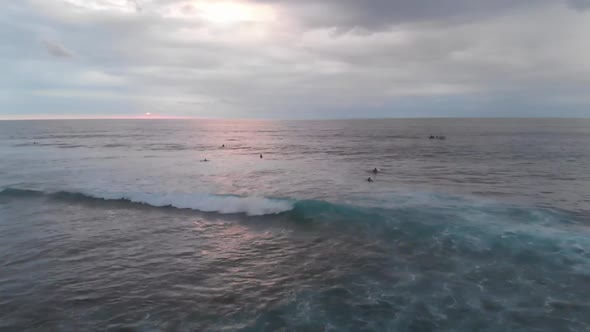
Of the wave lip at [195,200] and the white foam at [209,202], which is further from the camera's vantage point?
the wave lip at [195,200]

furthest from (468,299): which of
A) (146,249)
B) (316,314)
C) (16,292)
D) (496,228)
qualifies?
(16,292)

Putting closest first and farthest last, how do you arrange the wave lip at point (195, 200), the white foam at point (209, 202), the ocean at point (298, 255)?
the ocean at point (298, 255) < the white foam at point (209, 202) < the wave lip at point (195, 200)

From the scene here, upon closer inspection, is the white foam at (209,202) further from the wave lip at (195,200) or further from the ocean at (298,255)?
the ocean at (298,255)

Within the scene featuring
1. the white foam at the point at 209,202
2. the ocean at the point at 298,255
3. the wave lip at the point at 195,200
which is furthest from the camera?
the wave lip at the point at 195,200

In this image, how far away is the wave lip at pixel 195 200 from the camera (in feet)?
91.3

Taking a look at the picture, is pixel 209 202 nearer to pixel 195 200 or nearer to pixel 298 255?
pixel 195 200

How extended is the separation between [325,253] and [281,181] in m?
20.4

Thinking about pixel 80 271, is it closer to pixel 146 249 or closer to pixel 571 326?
pixel 146 249

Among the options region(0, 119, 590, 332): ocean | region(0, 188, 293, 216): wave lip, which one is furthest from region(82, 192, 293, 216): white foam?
region(0, 119, 590, 332): ocean

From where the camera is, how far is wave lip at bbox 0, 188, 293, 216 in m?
27.8

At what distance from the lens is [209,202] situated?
2975 centimetres

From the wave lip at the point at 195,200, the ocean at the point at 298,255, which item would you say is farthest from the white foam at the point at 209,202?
the ocean at the point at 298,255

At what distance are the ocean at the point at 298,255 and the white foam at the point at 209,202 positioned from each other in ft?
0.55

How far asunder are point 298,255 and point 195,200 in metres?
14.6
